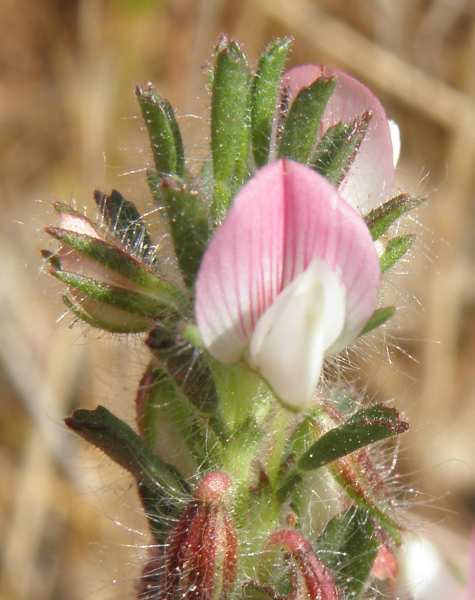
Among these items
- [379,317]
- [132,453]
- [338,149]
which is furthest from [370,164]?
[132,453]

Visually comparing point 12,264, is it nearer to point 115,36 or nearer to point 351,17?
point 115,36

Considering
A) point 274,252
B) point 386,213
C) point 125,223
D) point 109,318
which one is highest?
point 386,213

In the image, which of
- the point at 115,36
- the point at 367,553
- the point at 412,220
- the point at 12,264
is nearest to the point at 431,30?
the point at 115,36

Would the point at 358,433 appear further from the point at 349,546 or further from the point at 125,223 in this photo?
the point at 125,223

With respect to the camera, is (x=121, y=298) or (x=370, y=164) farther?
(x=370, y=164)

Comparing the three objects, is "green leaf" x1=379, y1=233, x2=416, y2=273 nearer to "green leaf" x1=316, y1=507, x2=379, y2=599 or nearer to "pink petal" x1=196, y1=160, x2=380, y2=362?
"pink petal" x1=196, y1=160, x2=380, y2=362

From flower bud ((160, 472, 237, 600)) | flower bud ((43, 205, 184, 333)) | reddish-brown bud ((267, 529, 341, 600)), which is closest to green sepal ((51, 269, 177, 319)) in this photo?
flower bud ((43, 205, 184, 333))
